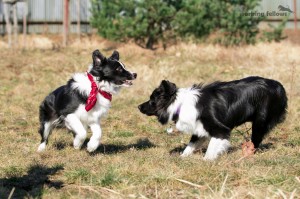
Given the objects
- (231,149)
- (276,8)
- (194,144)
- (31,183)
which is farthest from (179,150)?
(276,8)

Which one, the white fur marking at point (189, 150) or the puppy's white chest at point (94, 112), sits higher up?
the puppy's white chest at point (94, 112)

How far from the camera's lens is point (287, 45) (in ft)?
56.1

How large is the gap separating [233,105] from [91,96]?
75.1 inches

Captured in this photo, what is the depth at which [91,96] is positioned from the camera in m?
6.95

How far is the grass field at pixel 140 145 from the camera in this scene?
5125 mm

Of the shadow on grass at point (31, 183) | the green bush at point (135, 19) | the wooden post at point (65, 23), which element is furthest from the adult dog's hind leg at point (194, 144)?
the wooden post at point (65, 23)

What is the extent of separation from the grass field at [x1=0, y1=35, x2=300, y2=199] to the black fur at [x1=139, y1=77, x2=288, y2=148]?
16.5 inches

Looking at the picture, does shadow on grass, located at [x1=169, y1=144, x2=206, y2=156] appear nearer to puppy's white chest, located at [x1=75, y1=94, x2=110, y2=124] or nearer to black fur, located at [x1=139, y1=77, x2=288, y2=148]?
black fur, located at [x1=139, y1=77, x2=288, y2=148]

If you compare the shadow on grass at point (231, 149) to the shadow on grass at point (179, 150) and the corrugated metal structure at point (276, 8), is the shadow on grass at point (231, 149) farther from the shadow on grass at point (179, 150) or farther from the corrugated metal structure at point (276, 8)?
the corrugated metal structure at point (276, 8)

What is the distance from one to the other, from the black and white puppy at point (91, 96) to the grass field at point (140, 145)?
0.37 metres

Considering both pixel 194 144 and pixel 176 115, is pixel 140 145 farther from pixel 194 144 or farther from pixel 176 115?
pixel 176 115

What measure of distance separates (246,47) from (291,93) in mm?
5537

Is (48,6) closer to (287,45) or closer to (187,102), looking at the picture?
(287,45)

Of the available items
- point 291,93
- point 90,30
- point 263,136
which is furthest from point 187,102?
point 90,30
